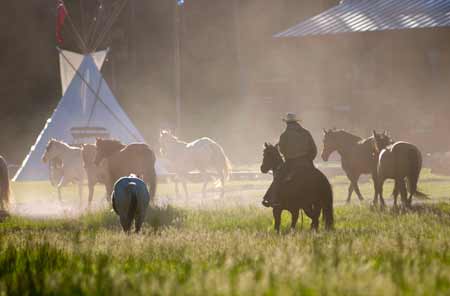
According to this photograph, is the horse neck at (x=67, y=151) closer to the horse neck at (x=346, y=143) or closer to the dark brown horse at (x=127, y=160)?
the dark brown horse at (x=127, y=160)

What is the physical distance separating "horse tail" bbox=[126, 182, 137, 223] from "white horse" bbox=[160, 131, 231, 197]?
36.0ft

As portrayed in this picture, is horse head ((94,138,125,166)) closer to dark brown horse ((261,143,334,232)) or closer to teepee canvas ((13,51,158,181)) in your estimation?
dark brown horse ((261,143,334,232))

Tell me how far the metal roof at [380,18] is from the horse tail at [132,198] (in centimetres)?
2707

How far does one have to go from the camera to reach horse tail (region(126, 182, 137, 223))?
11.5m

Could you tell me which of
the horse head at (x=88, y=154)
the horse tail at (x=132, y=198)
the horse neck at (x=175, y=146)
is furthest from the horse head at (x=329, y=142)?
the horse tail at (x=132, y=198)

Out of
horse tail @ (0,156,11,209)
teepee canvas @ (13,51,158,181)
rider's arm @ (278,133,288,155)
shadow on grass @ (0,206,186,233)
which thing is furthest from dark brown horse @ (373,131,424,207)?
teepee canvas @ (13,51,158,181)

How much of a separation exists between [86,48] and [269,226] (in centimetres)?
2060

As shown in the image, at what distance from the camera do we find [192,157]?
22891mm

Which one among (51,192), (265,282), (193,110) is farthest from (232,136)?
(265,282)

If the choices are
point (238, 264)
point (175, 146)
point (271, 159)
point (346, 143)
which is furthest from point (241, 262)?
point (175, 146)

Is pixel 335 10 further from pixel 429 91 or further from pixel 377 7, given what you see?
pixel 429 91

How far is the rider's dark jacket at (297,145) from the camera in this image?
11.2m

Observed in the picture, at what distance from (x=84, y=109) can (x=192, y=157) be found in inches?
329

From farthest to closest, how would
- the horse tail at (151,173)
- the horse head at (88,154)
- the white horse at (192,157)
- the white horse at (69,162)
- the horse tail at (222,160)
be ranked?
the horse tail at (222,160)
the white horse at (192,157)
the white horse at (69,162)
the horse head at (88,154)
the horse tail at (151,173)
